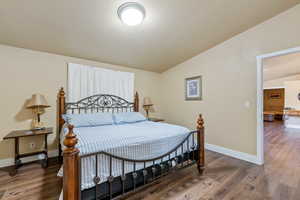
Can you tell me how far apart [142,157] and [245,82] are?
2.71 metres

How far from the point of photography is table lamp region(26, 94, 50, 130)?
8.73 feet

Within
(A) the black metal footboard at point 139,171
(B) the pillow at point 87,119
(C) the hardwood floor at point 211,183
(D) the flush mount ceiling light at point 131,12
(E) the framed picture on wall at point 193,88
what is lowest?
(C) the hardwood floor at point 211,183

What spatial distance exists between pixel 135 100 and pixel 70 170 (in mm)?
3134

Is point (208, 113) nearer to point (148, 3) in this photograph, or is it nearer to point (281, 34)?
point (281, 34)

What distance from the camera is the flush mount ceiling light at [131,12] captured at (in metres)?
2.14

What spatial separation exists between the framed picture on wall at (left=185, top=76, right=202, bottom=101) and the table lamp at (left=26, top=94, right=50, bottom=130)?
349cm

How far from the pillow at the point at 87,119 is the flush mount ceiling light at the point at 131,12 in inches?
75.7

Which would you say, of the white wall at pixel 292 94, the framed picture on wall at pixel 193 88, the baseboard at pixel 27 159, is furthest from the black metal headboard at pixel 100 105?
the white wall at pixel 292 94

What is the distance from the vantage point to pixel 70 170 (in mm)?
1271

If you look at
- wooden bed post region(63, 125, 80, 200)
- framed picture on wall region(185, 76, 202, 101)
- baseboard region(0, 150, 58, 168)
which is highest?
framed picture on wall region(185, 76, 202, 101)

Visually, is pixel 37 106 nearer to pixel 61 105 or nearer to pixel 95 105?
pixel 61 105

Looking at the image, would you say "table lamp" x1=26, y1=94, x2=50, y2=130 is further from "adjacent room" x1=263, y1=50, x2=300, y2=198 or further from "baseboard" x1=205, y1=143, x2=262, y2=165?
"adjacent room" x1=263, y1=50, x2=300, y2=198

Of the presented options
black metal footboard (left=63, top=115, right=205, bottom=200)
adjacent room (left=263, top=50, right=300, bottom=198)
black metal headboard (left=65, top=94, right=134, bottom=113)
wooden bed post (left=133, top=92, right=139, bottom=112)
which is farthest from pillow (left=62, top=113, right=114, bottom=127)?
adjacent room (left=263, top=50, right=300, bottom=198)

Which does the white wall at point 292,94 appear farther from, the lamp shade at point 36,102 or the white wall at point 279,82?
the lamp shade at point 36,102
